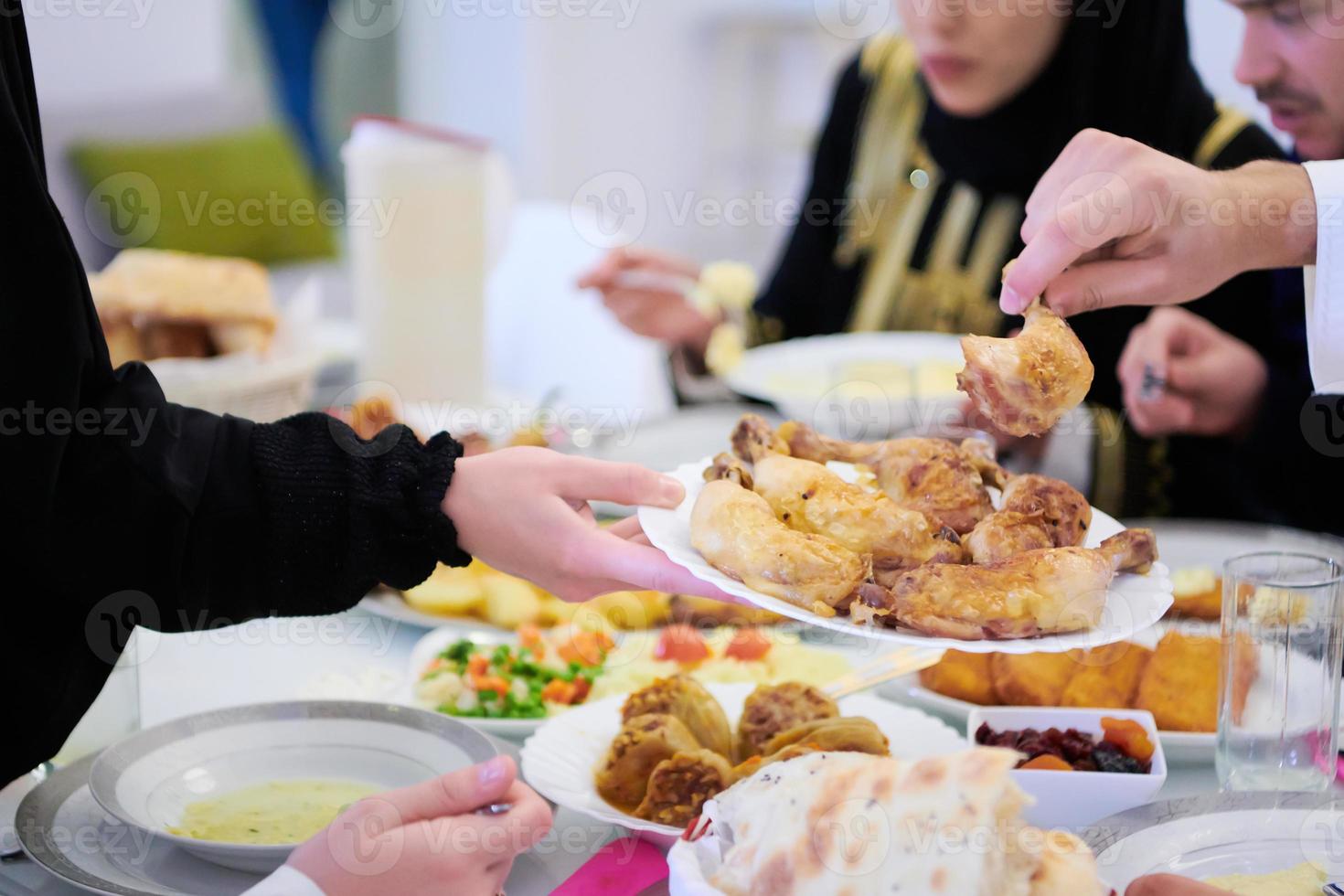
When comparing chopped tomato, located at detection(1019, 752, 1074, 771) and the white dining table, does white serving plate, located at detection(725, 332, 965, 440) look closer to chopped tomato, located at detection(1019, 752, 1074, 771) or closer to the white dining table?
the white dining table

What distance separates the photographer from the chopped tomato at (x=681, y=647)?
1.50 m

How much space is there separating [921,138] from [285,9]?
12.6 ft

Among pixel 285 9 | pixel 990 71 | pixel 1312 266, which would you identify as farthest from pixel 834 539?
pixel 285 9

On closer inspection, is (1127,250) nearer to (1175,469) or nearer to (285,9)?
(1175,469)

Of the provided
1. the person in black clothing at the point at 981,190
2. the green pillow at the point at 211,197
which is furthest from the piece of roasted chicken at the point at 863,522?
the green pillow at the point at 211,197

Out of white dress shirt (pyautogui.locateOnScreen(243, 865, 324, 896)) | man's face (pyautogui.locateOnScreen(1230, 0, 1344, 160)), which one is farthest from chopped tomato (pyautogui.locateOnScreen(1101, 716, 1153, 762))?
man's face (pyautogui.locateOnScreen(1230, 0, 1344, 160))

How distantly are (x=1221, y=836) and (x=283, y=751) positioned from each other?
0.85 metres

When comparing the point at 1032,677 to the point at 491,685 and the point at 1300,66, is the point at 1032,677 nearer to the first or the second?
the point at 491,685

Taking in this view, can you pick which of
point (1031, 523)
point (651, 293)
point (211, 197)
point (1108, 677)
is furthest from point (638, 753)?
point (211, 197)

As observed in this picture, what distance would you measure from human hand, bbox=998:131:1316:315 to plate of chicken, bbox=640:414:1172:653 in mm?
174

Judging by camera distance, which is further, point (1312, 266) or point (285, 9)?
point (285, 9)

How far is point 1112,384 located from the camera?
Answer: 254 centimetres

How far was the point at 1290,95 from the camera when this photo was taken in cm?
185

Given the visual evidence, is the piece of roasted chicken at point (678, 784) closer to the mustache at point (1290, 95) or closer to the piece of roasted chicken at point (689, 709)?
the piece of roasted chicken at point (689, 709)
